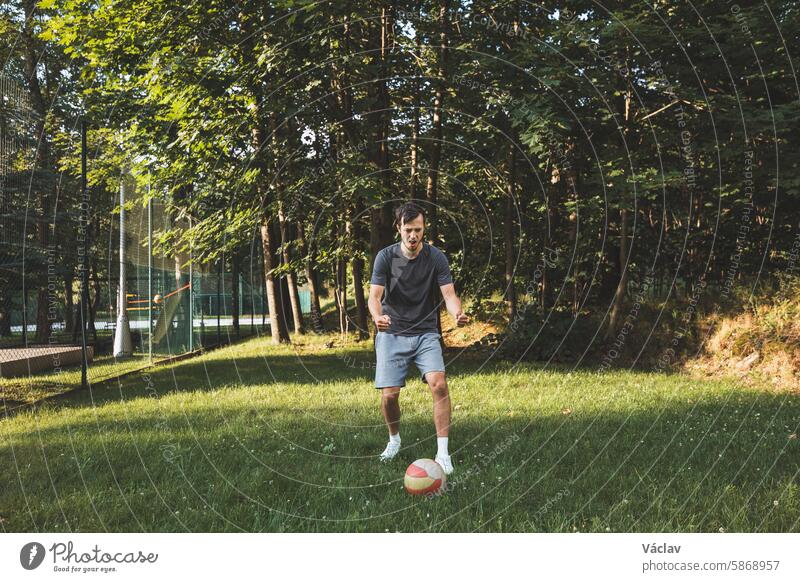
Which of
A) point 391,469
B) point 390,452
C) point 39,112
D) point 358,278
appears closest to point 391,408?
point 390,452

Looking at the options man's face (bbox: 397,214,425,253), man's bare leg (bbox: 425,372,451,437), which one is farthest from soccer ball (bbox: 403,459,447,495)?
man's face (bbox: 397,214,425,253)

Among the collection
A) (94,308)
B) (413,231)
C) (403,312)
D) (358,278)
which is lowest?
(94,308)

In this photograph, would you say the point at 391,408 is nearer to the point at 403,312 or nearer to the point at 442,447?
the point at 442,447

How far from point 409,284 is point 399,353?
2.42 ft

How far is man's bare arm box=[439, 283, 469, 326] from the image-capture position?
218 inches

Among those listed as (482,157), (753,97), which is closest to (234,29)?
(482,157)

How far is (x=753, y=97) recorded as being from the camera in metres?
12.4

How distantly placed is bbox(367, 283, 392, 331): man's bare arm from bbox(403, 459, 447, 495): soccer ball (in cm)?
129

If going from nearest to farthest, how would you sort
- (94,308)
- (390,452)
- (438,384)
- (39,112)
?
(438,384)
(390,452)
(39,112)
(94,308)

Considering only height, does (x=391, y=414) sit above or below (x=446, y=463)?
above

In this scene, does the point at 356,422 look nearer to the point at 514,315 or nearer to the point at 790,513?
the point at 790,513

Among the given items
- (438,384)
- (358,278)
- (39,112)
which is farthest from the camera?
(358,278)

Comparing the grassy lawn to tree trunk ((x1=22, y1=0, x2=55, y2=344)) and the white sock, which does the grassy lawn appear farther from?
tree trunk ((x1=22, y1=0, x2=55, y2=344))

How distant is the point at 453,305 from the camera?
6.16 meters
